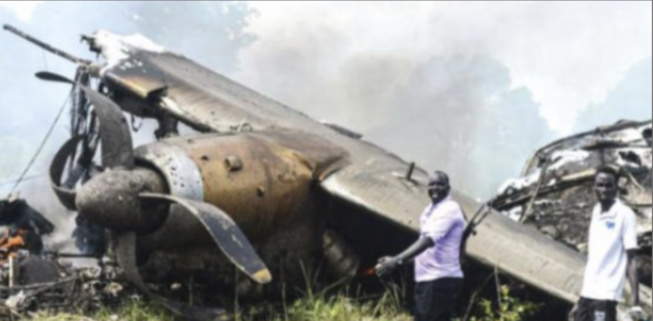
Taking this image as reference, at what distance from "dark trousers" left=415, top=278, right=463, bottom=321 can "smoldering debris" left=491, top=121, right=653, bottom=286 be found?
13.3ft

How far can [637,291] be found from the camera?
5582 mm

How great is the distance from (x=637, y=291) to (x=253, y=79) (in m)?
26.9

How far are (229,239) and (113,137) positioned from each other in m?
1.29

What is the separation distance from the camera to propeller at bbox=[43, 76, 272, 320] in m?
6.36

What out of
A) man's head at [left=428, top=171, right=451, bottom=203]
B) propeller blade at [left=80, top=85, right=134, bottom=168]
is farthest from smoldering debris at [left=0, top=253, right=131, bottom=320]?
man's head at [left=428, top=171, right=451, bottom=203]

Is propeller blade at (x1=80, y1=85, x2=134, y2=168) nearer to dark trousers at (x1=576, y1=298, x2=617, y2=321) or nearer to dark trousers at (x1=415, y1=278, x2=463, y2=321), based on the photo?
dark trousers at (x1=415, y1=278, x2=463, y2=321)

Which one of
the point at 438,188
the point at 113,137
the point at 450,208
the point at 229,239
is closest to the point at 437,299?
the point at 450,208

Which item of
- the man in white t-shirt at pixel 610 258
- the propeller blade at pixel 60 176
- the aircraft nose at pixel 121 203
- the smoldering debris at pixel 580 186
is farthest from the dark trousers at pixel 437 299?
the smoldering debris at pixel 580 186

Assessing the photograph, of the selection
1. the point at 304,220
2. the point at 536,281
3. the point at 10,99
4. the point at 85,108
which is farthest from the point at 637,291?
the point at 10,99

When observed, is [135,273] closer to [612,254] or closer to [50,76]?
[50,76]

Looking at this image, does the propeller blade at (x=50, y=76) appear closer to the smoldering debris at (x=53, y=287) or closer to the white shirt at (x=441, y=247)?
the smoldering debris at (x=53, y=287)

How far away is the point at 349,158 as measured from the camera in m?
8.88

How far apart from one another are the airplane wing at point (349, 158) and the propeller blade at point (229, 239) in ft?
5.97

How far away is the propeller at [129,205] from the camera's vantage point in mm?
6363
